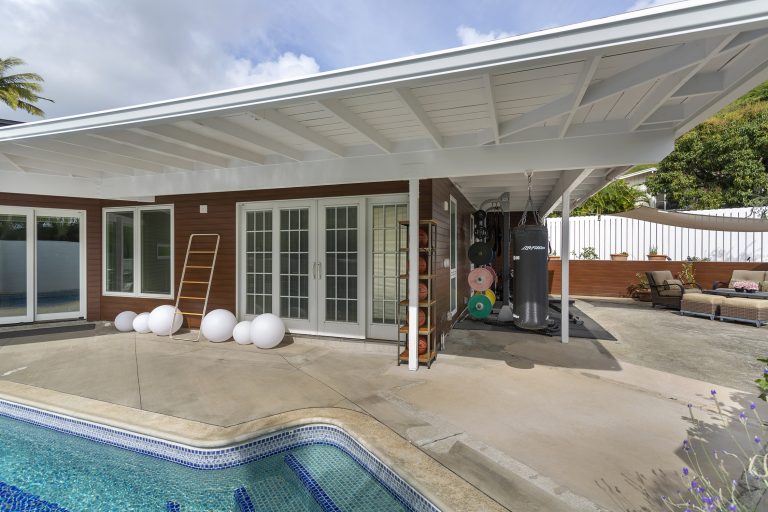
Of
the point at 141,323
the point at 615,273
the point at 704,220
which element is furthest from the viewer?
the point at 615,273

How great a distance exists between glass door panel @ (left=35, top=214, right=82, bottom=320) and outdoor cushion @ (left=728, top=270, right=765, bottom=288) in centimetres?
1363

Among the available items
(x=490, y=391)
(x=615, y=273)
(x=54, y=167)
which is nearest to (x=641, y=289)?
(x=615, y=273)

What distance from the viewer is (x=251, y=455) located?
2.78 meters

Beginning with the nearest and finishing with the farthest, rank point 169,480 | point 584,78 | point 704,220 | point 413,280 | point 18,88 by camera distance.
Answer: point 584,78
point 169,480
point 413,280
point 704,220
point 18,88

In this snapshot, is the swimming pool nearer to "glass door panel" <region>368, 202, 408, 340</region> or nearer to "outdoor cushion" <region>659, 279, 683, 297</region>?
"glass door panel" <region>368, 202, 408, 340</region>

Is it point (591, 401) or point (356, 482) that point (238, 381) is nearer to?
point (356, 482)

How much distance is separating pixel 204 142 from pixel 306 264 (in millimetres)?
2401

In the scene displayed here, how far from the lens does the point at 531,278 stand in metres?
4.84

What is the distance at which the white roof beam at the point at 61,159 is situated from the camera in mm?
4148

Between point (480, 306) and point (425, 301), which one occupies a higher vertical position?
point (425, 301)

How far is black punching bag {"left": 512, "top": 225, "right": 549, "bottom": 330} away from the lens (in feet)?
15.3

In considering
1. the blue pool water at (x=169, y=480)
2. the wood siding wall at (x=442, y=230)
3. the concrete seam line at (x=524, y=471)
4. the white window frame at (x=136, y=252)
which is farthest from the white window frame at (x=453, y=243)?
the white window frame at (x=136, y=252)

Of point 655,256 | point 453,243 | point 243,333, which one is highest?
point 453,243

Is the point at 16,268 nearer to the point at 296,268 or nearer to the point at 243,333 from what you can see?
the point at 243,333
